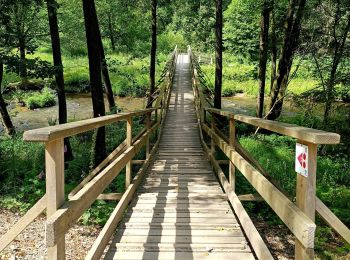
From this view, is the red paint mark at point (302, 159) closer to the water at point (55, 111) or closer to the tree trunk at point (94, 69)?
the tree trunk at point (94, 69)

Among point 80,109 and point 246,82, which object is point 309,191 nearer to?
point 80,109

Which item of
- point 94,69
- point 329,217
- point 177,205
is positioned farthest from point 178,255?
point 94,69

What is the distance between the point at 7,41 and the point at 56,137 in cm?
899

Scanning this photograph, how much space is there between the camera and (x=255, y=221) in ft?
23.5

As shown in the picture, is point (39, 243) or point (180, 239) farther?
point (39, 243)

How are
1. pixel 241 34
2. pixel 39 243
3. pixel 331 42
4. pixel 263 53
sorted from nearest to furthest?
pixel 39 243 < pixel 331 42 < pixel 263 53 < pixel 241 34

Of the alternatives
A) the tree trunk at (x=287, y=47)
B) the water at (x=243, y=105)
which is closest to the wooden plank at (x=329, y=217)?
the tree trunk at (x=287, y=47)

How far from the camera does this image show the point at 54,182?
2604mm

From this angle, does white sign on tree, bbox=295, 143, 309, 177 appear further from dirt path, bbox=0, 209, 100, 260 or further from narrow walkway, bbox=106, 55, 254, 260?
dirt path, bbox=0, 209, 100, 260

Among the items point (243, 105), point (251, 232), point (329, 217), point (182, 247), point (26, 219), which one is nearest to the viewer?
point (329, 217)

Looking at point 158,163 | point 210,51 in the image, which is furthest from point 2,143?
point 210,51

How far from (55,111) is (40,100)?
1.85 metres

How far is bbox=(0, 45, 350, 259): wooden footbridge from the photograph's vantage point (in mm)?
2543

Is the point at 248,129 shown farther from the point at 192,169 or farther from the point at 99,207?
the point at 99,207
